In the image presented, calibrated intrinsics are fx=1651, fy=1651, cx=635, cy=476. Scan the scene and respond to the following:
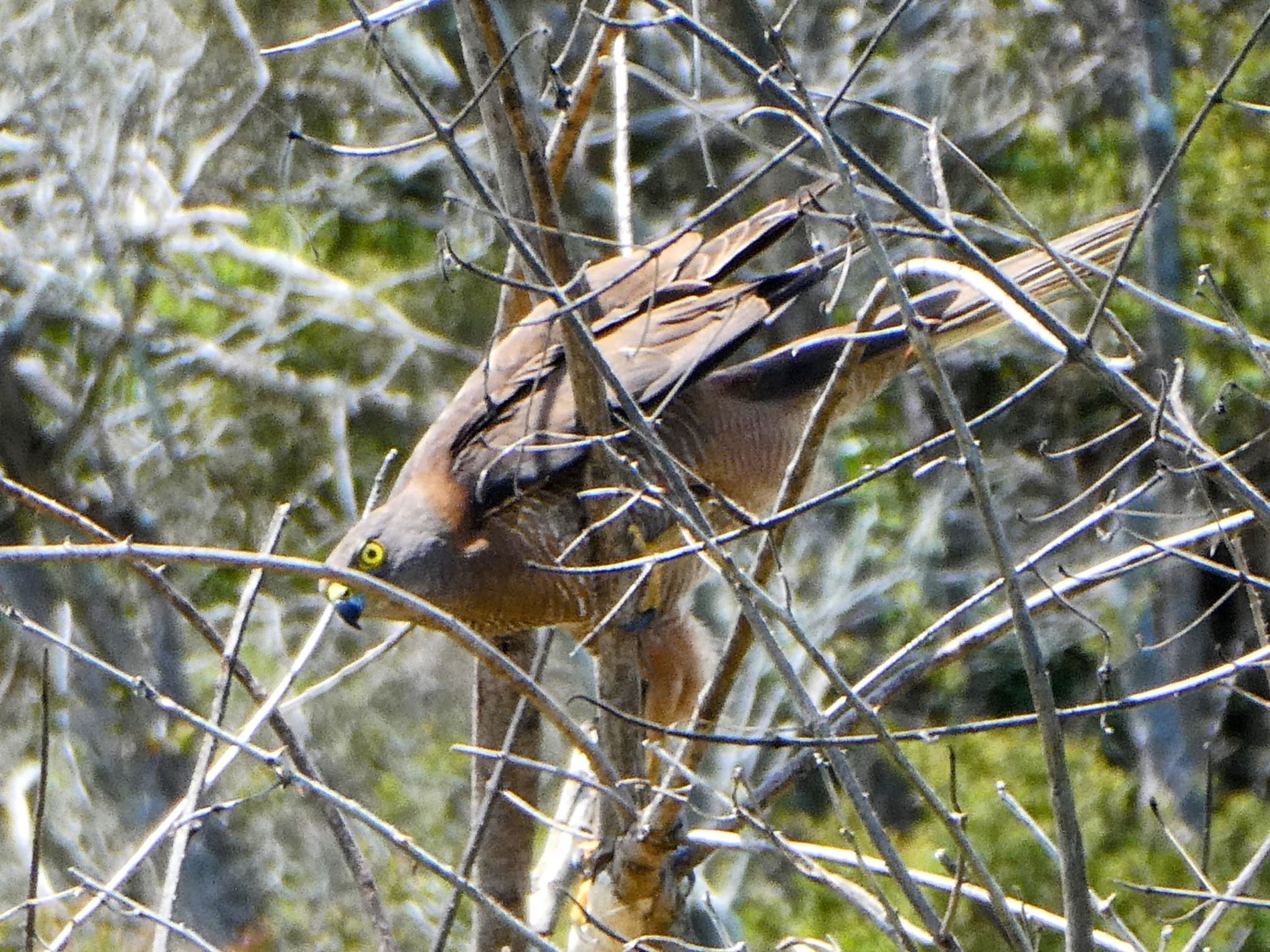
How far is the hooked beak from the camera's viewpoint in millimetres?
3301

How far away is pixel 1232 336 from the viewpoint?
6.49 ft

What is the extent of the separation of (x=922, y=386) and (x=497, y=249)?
2983mm

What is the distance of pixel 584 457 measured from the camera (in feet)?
11.6

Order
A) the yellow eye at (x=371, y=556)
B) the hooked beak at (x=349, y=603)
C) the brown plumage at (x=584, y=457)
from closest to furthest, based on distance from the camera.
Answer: the hooked beak at (x=349, y=603)
the brown plumage at (x=584, y=457)
the yellow eye at (x=371, y=556)

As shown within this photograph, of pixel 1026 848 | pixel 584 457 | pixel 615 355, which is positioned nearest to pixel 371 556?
pixel 584 457

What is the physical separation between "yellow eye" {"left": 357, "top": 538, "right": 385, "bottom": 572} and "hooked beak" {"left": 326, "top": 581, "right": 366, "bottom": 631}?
0.17m

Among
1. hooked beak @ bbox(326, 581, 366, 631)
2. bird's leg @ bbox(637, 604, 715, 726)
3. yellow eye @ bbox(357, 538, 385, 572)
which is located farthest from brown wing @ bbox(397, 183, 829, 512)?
bird's leg @ bbox(637, 604, 715, 726)

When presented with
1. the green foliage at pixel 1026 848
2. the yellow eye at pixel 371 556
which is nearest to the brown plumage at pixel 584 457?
the yellow eye at pixel 371 556

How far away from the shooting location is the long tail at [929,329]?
11.2ft

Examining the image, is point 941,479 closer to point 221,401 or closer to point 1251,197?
point 1251,197

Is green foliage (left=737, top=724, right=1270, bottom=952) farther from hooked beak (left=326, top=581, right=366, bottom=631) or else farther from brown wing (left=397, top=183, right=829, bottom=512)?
hooked beak (left=326, top=581, right=366, bottom=631)

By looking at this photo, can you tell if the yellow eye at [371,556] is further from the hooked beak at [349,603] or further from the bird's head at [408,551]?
the hooked beak at [349,603]

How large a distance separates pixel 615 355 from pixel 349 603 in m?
0.85

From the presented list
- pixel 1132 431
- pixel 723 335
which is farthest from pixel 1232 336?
pixel 1132 431
